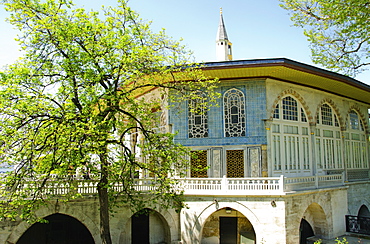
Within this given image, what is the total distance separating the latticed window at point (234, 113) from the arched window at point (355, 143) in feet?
24.3

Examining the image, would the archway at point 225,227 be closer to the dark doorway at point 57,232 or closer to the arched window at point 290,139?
the arched window at point 290,139

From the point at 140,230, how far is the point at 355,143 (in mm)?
12432

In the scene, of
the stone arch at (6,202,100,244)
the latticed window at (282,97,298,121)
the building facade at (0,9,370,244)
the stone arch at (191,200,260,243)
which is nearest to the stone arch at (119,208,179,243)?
the building facade at (0,9,370,244)

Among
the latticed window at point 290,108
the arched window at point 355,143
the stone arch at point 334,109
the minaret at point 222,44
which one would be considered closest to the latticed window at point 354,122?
the arched window at point 355,143

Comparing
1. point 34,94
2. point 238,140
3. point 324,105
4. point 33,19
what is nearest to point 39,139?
point 34,94

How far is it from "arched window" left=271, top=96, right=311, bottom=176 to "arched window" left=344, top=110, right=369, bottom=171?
4067mm

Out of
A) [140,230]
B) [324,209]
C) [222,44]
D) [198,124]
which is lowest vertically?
[140,230]

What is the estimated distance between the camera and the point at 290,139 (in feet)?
45.3

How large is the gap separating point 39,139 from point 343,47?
8.81 meters

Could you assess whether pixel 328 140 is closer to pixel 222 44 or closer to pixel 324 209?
pixel 324 209

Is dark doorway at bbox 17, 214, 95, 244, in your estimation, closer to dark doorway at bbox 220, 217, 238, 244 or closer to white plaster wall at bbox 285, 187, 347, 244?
dark doorway at bbox 220, 217, 238, 244

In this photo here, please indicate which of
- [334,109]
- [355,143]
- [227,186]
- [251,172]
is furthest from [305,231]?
[355,143]

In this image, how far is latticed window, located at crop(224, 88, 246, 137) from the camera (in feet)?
42.1

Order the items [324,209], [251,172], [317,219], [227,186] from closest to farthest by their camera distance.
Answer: [227,186] < [251,172] < [324,209] < [317,219]
